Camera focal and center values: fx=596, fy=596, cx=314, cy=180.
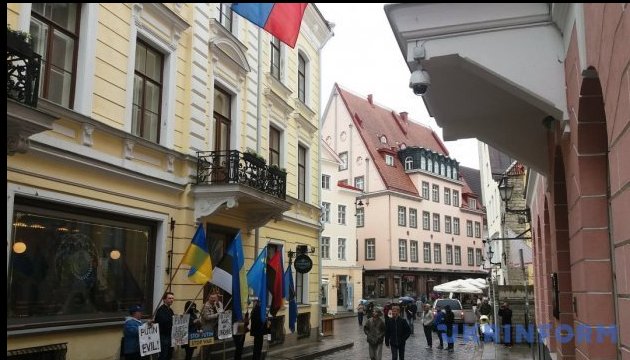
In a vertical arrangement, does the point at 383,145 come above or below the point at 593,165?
above

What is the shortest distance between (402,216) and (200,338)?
135 ft

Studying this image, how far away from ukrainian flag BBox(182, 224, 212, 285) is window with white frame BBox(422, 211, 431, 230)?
146 ft

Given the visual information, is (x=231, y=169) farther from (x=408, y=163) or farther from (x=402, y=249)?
(x=408, y=163)

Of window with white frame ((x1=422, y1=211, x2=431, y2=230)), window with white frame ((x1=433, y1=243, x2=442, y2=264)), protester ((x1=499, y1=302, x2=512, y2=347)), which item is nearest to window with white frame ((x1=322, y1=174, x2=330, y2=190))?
window with white frame ((x1=422, y1=211, x2=431, y2=230))

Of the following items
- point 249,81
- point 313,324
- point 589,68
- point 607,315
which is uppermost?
point 249,81

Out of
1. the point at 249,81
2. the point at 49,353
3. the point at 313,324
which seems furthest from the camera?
the point at 313,324

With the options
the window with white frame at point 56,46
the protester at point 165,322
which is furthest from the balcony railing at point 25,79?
the protester at point 165,322

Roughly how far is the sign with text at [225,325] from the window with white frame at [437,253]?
4492 cm

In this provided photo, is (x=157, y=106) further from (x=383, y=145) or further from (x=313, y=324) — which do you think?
(x=383, y=145)

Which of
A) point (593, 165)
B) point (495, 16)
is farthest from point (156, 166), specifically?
point (593, 165)

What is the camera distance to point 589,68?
4.14 metres

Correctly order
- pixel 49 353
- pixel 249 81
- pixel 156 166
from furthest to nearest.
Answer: pixel 249 81 → pixel 156 166 → pixel 49 353

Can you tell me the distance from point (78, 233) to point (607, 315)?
895cm

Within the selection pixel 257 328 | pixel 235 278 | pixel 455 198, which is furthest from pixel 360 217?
pixel 235 278
